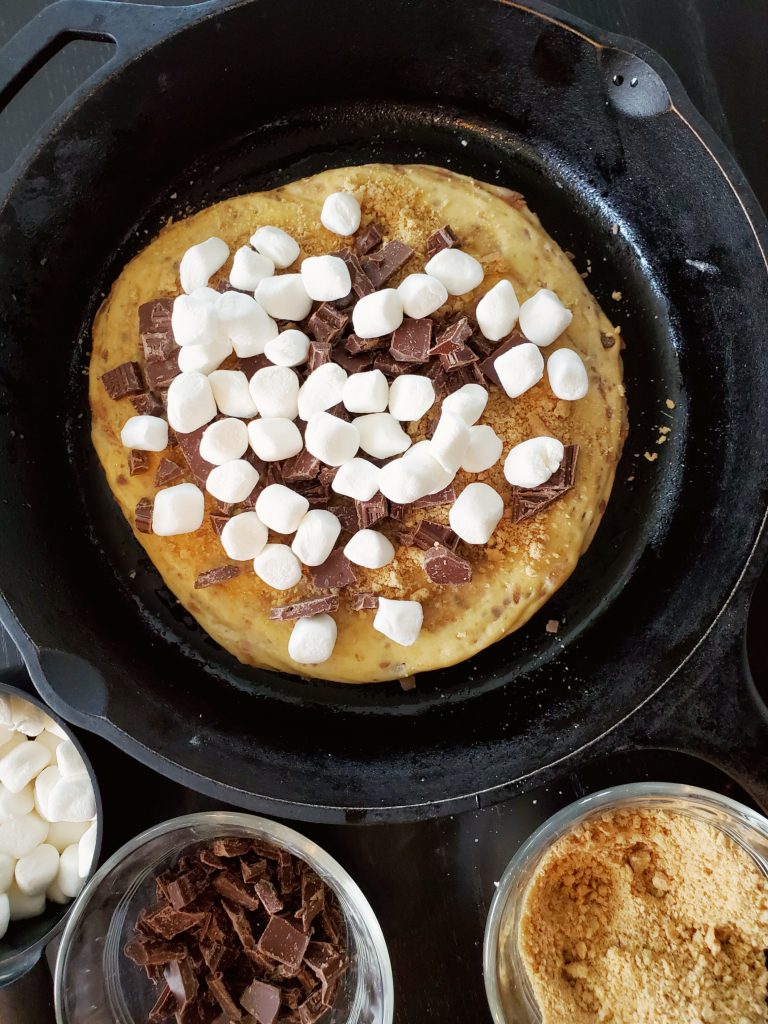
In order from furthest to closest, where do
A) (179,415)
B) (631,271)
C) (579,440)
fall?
(631,271) → (579,440) → (179,415)

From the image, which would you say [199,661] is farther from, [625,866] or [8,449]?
[625,866]

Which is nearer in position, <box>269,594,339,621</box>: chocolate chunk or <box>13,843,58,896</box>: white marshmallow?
<box>269,594,339,621</box>: chocolate chunk

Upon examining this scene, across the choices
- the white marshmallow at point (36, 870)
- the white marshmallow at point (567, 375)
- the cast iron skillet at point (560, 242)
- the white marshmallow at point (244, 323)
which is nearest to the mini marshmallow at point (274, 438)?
the white marshmallow at point (244, 323)

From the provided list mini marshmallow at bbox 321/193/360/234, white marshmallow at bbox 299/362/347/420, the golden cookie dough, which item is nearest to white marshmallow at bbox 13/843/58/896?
the golden cookie dough

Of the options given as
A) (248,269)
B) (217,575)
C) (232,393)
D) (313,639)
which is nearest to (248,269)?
(248,269)

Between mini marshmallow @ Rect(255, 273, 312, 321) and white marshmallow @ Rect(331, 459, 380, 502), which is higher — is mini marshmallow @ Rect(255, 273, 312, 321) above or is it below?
above

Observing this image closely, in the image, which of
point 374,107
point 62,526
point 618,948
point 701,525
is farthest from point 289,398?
point 618,948

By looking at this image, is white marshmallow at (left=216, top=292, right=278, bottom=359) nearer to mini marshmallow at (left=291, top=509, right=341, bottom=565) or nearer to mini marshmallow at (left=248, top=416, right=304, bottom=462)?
mini marshmallow at (left=248, top=416, right=304, bottom=462)
